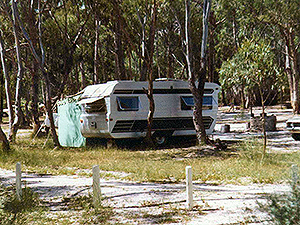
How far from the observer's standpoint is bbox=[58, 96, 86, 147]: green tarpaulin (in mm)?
19005

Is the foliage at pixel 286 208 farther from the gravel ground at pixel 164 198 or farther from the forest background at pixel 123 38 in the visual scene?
the forest background at pixel 123 38

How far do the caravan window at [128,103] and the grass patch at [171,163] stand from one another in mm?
1792

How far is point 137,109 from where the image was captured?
17656 millimetres

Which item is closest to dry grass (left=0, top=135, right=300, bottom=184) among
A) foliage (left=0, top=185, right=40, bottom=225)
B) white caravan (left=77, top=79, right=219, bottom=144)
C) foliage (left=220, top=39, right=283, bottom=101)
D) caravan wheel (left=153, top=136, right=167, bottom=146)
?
white caravan (left=77, top=79, right=219, bottom=144)

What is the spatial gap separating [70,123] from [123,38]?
617 centimetres

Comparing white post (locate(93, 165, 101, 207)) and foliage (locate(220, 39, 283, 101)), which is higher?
foliage (locate(220, 39, 283, 101))

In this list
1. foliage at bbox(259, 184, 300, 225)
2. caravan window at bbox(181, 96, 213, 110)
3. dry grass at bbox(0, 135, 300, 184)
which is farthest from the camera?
caravan window at bbox(181, 96, 213, 110)

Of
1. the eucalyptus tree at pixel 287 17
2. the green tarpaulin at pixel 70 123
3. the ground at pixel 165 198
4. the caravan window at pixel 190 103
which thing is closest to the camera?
the ground at pixel 165 198

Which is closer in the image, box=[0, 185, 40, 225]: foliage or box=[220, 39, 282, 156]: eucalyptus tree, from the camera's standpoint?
box=[0, 185, 40, 225]: foliage

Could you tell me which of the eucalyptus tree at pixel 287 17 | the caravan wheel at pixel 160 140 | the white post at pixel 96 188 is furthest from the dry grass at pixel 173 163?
the eucalyptus tree at pixel 287 17

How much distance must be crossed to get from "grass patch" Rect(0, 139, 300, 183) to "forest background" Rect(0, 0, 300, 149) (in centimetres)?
242

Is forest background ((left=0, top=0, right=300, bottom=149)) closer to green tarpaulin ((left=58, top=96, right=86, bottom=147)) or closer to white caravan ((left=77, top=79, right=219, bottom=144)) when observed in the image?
green tarpaulin ((left=58, top=96, right=86, bottom=147))

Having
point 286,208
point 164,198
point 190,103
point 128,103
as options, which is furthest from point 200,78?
point 286,208

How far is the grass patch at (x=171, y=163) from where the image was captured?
10.1 meters
